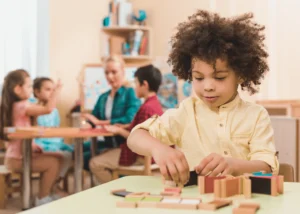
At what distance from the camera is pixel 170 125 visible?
1515 mm

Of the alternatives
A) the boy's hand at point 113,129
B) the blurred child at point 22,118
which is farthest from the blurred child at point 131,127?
the blurred child at point 22,118

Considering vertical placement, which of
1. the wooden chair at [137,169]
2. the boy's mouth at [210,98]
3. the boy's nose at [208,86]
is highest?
the boy's nose at [208,86]

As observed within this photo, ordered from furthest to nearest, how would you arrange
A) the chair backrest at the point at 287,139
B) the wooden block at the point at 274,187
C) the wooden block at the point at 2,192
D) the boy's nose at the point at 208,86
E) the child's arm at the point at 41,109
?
1. the wooden block at the point at 2,192
2. the child's arm at the point at 41,109
3. the chair backrest at the point at 287,139
4. the boy's nose at the point at 208,86
5. the wooden block at the point at 274,187

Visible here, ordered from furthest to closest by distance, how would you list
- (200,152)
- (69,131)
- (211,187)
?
(69,131) < (200,152) < (211,187)

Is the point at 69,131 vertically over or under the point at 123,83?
under

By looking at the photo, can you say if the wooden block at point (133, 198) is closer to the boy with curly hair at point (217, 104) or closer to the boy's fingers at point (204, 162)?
the boy's fingers at point (204, 162)

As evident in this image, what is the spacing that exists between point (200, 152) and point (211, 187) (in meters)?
0.46

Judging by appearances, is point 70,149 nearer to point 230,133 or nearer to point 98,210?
point 230,133

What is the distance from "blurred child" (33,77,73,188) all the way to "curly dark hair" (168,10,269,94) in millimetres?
2648

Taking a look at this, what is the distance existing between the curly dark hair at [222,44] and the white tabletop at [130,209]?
16.8 inches

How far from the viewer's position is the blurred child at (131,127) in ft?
11.8

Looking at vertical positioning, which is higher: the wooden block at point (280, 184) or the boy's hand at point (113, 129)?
the wooden block at point (280, 184)

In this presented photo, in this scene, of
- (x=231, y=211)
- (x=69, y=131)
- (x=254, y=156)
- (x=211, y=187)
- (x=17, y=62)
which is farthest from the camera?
(x=17, y=62)

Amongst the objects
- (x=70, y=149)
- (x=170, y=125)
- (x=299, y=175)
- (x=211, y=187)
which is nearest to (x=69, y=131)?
(x=70, y=149)
